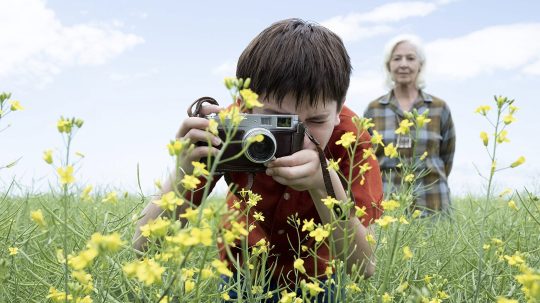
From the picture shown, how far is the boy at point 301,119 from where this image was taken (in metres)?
1.41

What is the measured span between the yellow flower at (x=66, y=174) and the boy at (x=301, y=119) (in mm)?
521

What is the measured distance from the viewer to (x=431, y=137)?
425 cm

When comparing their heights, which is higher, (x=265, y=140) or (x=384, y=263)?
(x=265, y=140)

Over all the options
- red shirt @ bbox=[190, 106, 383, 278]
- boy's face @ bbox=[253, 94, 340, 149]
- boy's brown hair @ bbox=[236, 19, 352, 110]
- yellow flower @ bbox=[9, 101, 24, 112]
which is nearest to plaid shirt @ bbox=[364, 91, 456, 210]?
red shirt @ bbox=[190, 106, 383, 278]

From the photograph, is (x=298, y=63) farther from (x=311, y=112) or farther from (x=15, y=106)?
(x=15, y=106)

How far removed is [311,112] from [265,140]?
271 millimetres

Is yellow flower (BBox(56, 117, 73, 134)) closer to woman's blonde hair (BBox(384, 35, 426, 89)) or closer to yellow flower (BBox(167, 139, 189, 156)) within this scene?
yellow flower (BBox(167, 139, 189, 156))

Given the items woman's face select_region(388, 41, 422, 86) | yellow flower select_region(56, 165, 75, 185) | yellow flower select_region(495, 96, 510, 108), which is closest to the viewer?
yellow flower select_region(56, 165, 75, 185)

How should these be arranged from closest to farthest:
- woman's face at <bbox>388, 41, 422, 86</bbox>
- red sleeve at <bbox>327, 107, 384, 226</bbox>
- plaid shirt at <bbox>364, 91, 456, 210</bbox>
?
red sleeve at <bbox>327, 107, 384, 226</bbox> < plaid shirt at <bbox>364, 91, 456, 210</bbox> < woman's face at <bbox>388, 41, 422, 86</bbox>

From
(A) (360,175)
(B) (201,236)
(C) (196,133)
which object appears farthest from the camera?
(A) (360,175)

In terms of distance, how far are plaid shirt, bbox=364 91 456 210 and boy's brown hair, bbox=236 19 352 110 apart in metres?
→ 2.56

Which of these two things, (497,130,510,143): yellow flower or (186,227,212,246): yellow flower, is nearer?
(186,227,212,246): yellow flower

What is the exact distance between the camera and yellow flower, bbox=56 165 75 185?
87 centimetres

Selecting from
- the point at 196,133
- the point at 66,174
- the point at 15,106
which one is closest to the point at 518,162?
the point at 196,133
